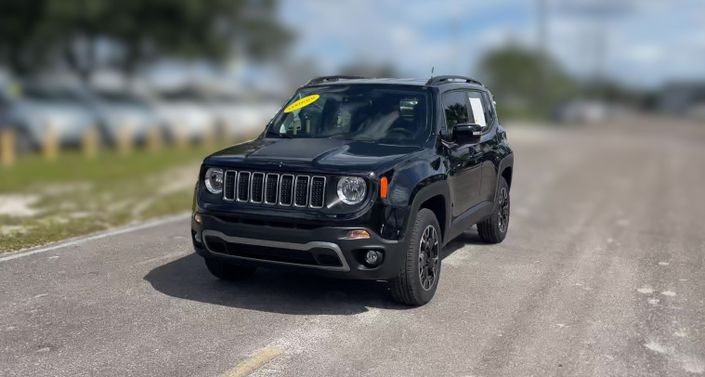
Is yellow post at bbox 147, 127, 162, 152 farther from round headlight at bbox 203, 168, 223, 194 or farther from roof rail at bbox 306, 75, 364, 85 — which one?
round headlight at bbox 203, 168, 223, 194

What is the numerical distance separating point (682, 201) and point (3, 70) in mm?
24520

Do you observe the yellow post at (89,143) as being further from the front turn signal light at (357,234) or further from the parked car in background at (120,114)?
the front turn signal light at (357,234)

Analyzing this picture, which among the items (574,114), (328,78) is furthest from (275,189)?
(574,114)

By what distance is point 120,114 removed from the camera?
20.6m

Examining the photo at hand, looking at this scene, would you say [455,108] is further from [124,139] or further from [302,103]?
[124,139]

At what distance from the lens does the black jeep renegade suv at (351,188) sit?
5195 millimetres

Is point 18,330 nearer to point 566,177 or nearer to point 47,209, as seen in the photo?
point 47,209

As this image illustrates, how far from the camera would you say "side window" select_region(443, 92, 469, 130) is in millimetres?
6535

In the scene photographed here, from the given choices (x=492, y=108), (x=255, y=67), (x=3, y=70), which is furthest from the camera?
(x=255, y=67)

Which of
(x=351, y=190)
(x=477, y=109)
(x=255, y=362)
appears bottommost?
(x=255, y=362)

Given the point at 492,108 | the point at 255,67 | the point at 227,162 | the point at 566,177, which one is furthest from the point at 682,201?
the point at 255,67

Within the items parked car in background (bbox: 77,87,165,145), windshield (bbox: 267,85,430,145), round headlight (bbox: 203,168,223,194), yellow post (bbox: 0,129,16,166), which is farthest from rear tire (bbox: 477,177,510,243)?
parked car in background (bbox: 77,87,165,145)

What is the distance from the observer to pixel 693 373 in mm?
4418

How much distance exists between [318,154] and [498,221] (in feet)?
10.2
